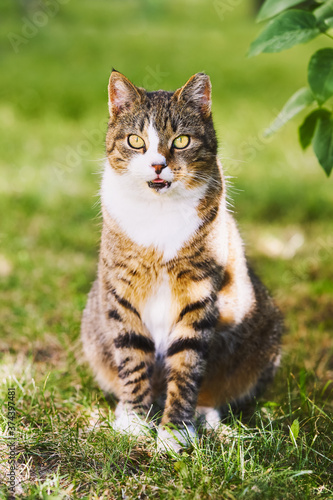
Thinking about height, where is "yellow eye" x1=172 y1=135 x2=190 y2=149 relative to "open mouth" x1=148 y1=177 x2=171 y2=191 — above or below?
above

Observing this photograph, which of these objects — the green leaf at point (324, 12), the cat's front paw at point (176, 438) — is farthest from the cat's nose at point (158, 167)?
the cat's front paw at point (176, 438)

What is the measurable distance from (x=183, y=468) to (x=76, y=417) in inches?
24.0

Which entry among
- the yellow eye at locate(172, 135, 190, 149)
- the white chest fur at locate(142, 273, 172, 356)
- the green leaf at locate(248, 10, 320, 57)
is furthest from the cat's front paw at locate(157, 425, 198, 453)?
the green leaf at locate(248, 10, 320, 57)

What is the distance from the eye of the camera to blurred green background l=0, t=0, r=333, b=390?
3.27 metres

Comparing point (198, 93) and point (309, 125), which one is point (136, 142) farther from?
point (309, 125)

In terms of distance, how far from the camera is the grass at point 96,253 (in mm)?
1912

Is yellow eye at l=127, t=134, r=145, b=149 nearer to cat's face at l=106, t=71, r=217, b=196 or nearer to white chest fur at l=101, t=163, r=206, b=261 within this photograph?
cat's face at l=106, t=71, r=217, b=196

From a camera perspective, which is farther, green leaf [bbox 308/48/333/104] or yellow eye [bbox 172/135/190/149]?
yellow eye [bbox 172/135/190/149]

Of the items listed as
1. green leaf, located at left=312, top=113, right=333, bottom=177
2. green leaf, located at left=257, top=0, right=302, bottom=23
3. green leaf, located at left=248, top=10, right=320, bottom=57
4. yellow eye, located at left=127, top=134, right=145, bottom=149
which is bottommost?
yellow eye, located at left=127, top=134, right=145, bottom=149

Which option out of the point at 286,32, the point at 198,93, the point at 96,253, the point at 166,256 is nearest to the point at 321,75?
the point at 286,32

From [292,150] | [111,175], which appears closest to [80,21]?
[292,150]

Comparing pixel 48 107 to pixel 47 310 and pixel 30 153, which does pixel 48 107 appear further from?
pixel 47 310

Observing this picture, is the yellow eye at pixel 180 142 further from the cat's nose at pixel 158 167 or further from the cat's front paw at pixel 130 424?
the cat's front paw at pixel 130 424

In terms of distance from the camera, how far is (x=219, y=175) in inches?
87.0
